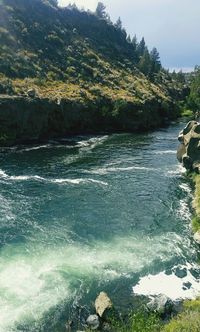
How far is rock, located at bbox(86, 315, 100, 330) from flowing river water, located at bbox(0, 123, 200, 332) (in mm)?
1681

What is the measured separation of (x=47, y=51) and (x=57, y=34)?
75.6ft

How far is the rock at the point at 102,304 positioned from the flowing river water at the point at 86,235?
1578mm

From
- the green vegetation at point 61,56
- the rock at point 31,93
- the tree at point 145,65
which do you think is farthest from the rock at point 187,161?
the tree at point 145,65

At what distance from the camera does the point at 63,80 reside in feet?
429

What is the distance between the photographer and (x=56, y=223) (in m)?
51.7

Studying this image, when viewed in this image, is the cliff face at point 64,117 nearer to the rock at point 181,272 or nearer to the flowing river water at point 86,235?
the flowing river water at point 86,235

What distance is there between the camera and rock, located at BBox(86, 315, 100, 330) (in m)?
31.5

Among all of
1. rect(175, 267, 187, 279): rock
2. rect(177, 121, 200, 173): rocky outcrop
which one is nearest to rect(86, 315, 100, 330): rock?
rect(175, 267, 187, 279): rock

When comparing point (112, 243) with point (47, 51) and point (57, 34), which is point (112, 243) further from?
point (57, 34)

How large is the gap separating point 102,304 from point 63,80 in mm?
105531

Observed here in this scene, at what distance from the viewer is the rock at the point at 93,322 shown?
3155cm

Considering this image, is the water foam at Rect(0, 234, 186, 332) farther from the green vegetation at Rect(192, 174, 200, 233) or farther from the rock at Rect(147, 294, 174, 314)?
the rock at Rect(147, 294, 174, 314)

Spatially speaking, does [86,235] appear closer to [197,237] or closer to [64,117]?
[197,237]

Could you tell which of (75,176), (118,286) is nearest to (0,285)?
(118,286)
